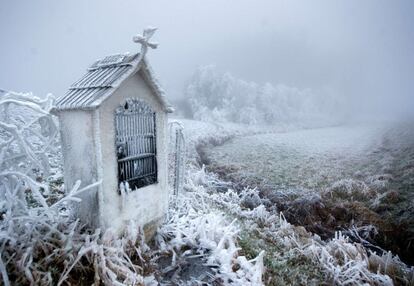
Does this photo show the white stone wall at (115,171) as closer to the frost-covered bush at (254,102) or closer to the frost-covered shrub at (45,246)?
the frost-covered shrub at (45,246)

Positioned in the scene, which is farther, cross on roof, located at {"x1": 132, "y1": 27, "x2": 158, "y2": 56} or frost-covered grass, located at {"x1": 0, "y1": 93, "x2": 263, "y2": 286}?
cross on roof, located at {"x1": 132, "y1": 27, "x2": 158, "y2": 56}

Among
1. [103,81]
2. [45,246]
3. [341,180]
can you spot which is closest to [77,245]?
[45,246]

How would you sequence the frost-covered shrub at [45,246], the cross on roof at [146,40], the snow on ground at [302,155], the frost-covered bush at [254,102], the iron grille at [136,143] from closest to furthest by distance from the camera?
the frost-covered shrub at [45,246] < the cross on roof at [146,40] < the iron grille at [136,143] < the snow on ground at [302,155] < the frost-covered bush at [254,102]

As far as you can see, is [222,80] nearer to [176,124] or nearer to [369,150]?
[369,150]

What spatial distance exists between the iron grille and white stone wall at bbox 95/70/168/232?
0.27 ft

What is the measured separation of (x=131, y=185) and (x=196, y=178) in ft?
12.2

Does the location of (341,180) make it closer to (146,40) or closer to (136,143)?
(136,143)

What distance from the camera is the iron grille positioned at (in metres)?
3.36

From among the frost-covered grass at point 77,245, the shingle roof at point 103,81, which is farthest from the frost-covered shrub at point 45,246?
the shingle roof at point 103,81

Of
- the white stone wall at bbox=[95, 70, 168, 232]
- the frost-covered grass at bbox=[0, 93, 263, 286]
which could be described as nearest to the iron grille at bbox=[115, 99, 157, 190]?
the white stone wall at bbox=[95, 70, 168, 232]

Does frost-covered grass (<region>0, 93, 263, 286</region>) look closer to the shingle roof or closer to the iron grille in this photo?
the shingle roof

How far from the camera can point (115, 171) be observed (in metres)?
3.24

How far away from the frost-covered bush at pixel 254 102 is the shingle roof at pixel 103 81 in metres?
7.50

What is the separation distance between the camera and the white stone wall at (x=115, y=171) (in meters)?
3.07
